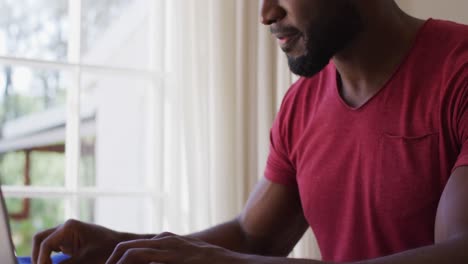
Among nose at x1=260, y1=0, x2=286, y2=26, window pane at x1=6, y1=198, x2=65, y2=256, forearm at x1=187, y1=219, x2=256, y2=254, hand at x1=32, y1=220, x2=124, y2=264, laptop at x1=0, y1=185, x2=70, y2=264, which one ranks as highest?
nose at x1=260, y1=0, x2=286, y2=26

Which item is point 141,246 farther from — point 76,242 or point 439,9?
point 439,9

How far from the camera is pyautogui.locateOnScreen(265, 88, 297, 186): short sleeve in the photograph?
151 centimetres

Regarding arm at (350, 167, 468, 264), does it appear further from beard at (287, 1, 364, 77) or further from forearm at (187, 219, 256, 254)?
forearm at (187, 219, 256, 254)

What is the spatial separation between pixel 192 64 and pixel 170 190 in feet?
1.28

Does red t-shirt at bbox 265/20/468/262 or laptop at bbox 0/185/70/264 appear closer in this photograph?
laptop at bbox 0/185/70/264

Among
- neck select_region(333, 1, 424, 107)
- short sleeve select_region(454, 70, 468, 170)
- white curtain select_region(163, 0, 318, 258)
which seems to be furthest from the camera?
white curtain select_region(163, 0, 318, 258)

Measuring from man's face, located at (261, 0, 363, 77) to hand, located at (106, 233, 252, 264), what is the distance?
22.5 inches

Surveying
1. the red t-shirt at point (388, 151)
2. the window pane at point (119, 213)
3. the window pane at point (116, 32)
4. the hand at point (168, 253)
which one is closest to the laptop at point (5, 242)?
the hand at point (168, 253)

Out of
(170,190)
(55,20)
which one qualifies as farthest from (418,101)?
(55,20)

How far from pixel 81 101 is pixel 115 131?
42 centimetres

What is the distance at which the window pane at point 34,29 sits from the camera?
7.31 ft

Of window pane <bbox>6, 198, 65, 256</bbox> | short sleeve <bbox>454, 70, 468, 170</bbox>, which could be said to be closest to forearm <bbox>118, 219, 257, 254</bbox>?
short sleeve <bbox>454, 70, 468, 170</bbox>

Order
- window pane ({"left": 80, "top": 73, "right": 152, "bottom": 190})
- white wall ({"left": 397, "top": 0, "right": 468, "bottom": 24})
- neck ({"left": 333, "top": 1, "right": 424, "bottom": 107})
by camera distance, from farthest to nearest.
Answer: window pane ({"left": 80, "top": 73, "right": 152, "bottom": 190}), white wall ({"left": 397, "top": 0, "right": 468, "bottom": 24}), neck ({"left": 333, "top": 1, "right": 424, "bottom": 107})

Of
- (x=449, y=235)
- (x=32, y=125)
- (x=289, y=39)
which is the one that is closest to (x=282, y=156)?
(x=289, y=39)
